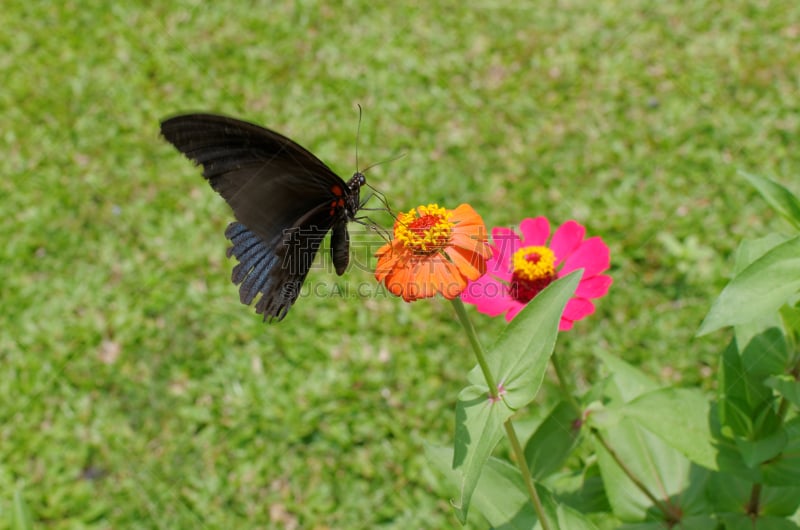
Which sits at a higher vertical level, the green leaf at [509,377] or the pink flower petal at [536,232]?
the pink flower petal at [536,232]

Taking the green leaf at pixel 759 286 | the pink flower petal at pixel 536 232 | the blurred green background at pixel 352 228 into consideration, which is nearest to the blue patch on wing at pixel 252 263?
the pink flower petal at pixel 536 232

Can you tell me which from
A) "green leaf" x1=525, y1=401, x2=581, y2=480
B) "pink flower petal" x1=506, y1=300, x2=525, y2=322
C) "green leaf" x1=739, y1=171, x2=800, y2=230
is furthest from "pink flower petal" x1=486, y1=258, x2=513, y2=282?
"green leaf" x1=739, y1=171, x2=800, y2=230

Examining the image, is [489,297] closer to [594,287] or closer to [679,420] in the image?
[594,287]

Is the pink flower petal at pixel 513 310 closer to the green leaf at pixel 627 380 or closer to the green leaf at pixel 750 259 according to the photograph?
the green leaf at pixel 627 380

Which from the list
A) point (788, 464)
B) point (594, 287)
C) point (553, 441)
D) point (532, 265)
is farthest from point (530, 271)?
point (788, 464)

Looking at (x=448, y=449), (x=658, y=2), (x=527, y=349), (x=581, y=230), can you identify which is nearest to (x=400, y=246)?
(x=527, y=349)

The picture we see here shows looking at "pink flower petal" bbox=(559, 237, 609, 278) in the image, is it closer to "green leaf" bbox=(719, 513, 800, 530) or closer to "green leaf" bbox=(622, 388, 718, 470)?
"green leaf" bbox=(622, 388, 718, 470)

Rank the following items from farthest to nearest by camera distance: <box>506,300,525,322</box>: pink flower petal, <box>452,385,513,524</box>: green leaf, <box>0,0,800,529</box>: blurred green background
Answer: <box>0,0,800,529</box>: blurred green background < <box>506,300,525,322</box>: pink flower petal < <box>452,385,513,524</box>: green leaf
